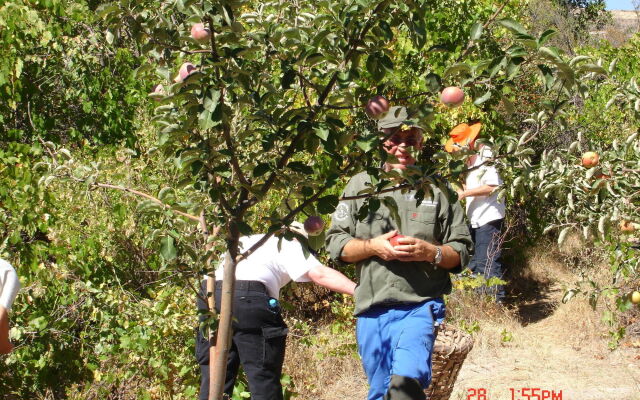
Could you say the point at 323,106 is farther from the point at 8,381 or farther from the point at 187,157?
the point at 8,381

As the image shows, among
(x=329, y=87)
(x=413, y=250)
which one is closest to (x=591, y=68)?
(x=329, y=87)

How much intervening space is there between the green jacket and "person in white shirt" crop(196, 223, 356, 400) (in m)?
0.19

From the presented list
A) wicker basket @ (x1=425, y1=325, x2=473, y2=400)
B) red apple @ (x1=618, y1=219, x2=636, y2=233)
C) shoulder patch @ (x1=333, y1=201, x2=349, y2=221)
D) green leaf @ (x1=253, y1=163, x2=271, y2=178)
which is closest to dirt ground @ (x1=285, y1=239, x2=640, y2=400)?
wicker basket @ (x1=425, y1=325, x2=473, y2=400)

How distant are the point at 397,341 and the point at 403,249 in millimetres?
382

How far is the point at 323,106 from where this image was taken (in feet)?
6.14

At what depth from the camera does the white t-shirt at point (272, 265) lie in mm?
3414

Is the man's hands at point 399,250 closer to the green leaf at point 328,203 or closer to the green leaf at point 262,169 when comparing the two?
the green leaf at point 328,203

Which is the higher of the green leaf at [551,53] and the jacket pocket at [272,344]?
the green leaf at [551,53]

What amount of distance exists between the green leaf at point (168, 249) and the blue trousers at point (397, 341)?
1450 mm

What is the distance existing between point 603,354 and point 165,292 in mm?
3260

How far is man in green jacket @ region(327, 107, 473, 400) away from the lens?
10.0 feet

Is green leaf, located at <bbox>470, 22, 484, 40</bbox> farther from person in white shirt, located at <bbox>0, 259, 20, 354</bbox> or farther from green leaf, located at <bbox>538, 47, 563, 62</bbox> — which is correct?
person in white shirt, located at <bbox>0, 259, 20, 354</bbox>
